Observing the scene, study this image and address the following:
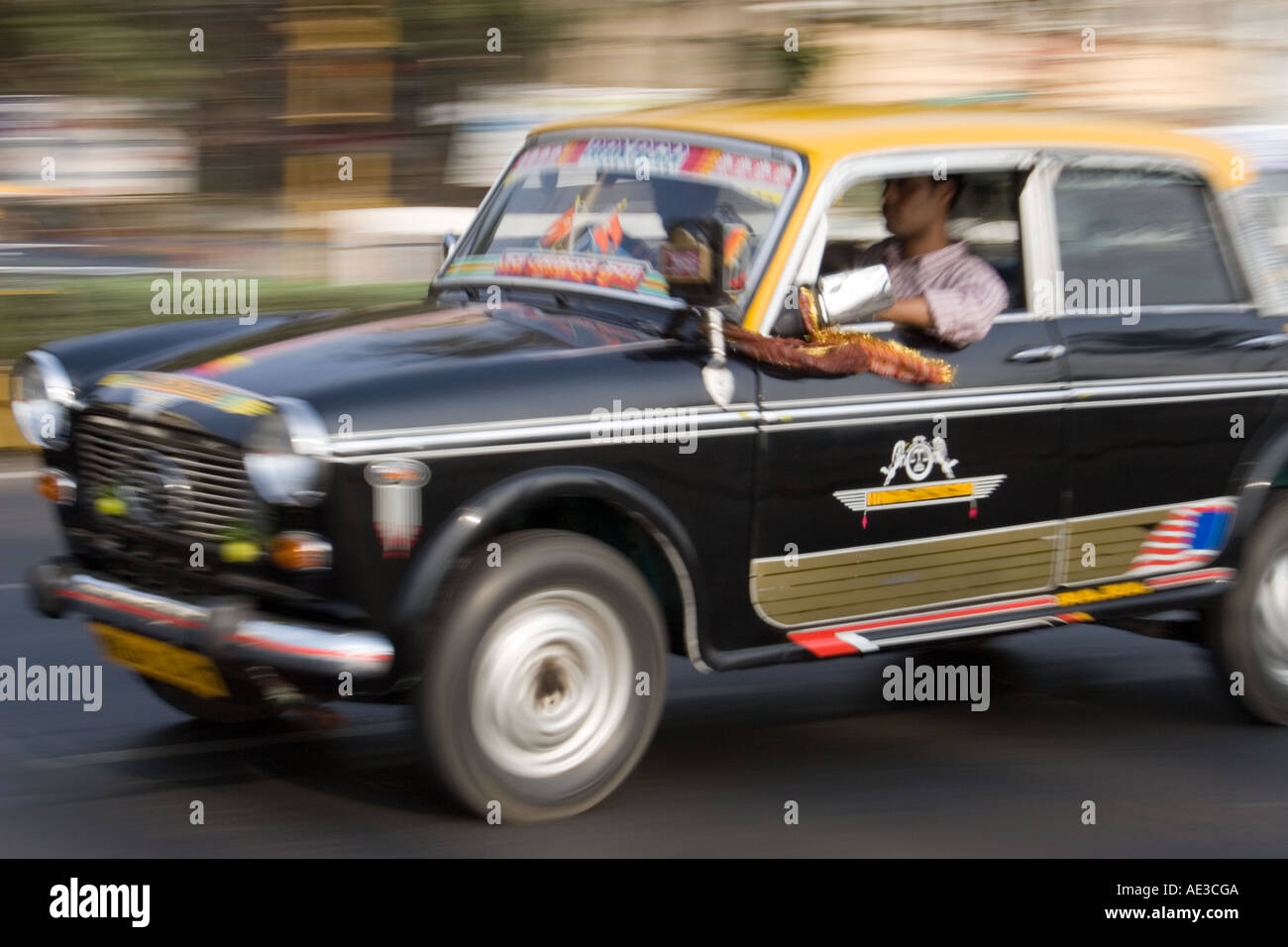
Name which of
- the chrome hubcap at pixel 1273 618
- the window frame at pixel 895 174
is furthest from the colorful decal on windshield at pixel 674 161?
the chrome hubcap at pixel 1273 618

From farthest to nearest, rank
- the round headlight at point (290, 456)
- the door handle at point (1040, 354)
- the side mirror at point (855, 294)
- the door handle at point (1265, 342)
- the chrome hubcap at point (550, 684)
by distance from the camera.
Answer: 1. the door handle at point (1265, 342)
2. the door handle at point (1040, 354)
3. the side mirror at point (855, 294)
4. the chrome hubcap at point (550, 684)
5. the round headlight at point (290, 456)

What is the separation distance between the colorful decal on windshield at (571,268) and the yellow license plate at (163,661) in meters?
1.57

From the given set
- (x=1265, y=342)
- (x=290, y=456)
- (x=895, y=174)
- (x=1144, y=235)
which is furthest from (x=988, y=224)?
(x=290, y=456)

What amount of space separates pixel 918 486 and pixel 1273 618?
1.64 metres

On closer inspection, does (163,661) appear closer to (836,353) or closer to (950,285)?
(836,353)

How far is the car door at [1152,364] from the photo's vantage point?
5.71m

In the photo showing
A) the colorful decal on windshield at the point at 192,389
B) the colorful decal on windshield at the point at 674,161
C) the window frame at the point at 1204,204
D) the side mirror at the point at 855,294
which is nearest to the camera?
the colorful decal on windshield at the point at 192,389

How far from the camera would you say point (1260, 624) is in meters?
6.21

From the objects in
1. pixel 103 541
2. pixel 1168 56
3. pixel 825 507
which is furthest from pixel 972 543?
pixel 1168 56

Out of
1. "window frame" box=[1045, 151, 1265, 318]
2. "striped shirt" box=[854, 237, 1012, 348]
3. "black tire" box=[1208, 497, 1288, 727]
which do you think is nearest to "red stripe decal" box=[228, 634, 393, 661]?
"striped shirt" box=[854, 237, 1012, 348]

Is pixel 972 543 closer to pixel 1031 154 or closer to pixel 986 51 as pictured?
pixel 1031 154

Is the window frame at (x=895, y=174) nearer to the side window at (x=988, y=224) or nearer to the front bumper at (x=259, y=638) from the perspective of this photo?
the side window at (x=988, y=224)
